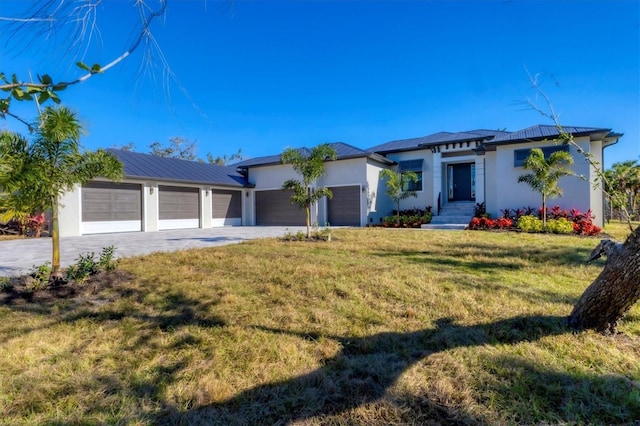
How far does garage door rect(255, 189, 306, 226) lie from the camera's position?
20.0 m

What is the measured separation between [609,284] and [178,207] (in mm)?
18132

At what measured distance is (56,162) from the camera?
15.7 feet

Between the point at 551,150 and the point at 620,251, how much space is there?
47.3ft

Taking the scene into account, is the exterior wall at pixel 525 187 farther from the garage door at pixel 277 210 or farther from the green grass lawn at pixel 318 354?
the green grass lawn at pixel 318 354

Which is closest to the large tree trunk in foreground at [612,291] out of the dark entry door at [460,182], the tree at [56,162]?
the tree at [56,162]

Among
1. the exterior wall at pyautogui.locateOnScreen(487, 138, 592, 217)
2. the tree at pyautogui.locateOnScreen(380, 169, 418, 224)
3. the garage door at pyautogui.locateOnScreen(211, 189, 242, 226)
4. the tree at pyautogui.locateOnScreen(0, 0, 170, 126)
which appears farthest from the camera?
the garage door at pyautogui.locateOnScreen(211, 189, 242, 226)

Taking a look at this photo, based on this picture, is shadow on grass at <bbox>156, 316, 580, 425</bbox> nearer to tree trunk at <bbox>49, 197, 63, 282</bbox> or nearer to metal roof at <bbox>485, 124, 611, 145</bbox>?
tree trunk at <bbox>49, 197, 63, 282</bbox>

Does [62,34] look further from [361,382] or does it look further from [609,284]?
[609,284]

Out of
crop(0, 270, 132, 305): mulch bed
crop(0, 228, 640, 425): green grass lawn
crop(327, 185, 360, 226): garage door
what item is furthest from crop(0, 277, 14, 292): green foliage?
crop(327, 185, 360, 226): garage door

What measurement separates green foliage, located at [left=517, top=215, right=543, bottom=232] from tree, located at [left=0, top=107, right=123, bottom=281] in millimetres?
14345

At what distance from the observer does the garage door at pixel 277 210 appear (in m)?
20.0

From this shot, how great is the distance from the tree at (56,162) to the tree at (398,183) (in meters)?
14.2

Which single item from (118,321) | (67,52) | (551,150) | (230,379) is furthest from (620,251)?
(551,150)

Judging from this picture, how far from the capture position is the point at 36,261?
733 cm
